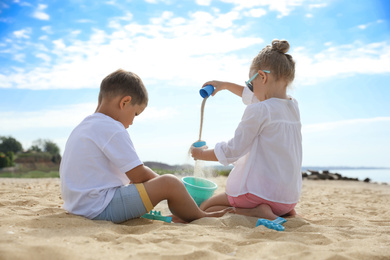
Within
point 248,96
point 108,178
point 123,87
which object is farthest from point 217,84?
point 108,178

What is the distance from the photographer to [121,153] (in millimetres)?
2553

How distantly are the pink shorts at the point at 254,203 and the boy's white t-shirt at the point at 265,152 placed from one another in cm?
4

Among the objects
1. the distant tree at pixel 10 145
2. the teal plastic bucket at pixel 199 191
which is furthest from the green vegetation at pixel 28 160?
the teal plastic bucket at pixel 199 191

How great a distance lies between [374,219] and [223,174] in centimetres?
717

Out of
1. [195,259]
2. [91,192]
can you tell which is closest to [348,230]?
[195,259]

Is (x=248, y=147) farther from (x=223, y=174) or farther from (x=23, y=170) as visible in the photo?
(x=23, y=170)

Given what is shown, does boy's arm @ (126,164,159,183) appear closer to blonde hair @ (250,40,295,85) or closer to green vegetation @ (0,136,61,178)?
blonde hair @ (250,40,295,85)

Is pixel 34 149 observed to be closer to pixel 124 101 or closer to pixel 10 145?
pixel 10 145

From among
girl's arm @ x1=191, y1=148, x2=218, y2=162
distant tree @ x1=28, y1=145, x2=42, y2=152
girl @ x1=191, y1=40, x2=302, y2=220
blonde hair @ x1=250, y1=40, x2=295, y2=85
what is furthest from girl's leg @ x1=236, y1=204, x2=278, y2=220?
distant tree @ x1=28, y1=145, x2=42, y2=152

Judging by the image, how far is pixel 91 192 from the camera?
2559mm

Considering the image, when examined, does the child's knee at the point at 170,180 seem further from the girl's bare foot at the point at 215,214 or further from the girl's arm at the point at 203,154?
the girl's arm at the point at 203,154

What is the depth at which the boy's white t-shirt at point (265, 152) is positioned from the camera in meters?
2.94

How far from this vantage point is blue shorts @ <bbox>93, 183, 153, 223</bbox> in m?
2.59

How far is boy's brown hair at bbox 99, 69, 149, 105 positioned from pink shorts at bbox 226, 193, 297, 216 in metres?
1.16
